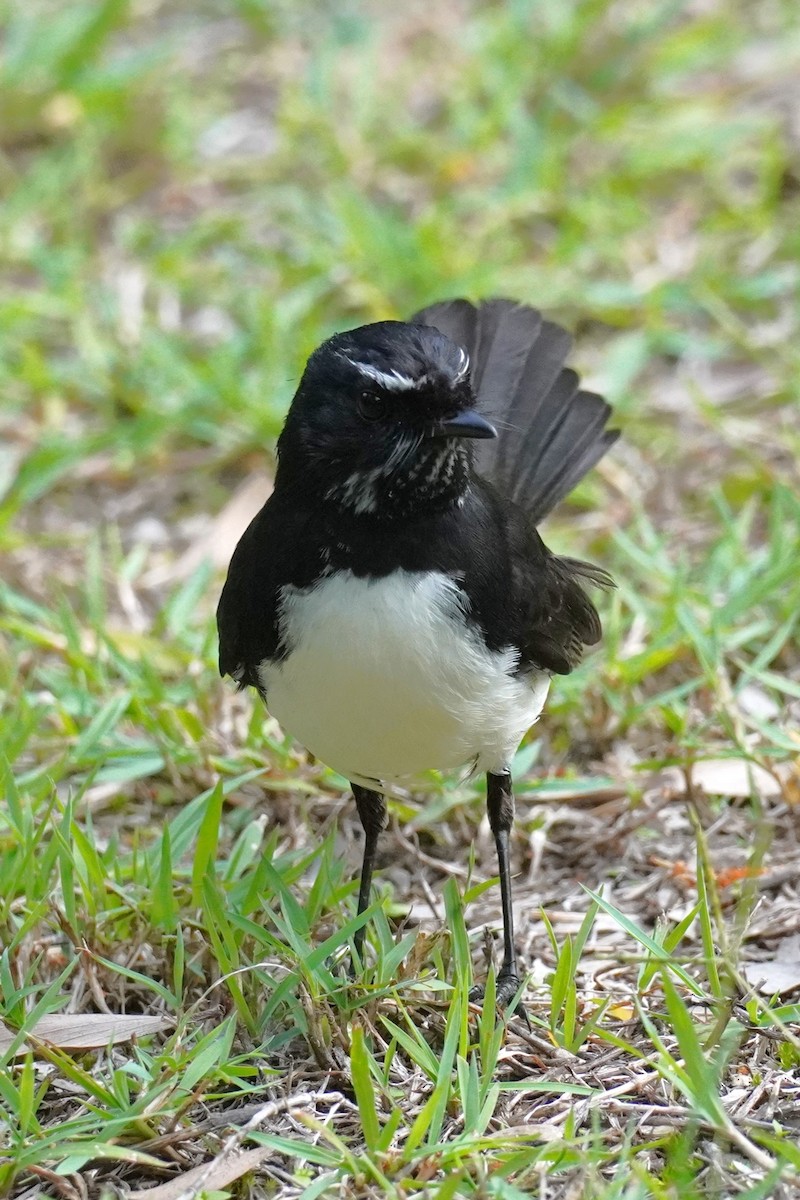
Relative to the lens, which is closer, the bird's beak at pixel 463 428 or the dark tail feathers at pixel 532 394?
the bird's beak at pixel 463 428

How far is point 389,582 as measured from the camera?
11.3ft

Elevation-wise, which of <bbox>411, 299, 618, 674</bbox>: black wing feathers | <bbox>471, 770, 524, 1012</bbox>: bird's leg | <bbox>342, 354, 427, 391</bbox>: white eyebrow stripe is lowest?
<bbox>471, 770, 524, 1012</bbox>: bird's leg

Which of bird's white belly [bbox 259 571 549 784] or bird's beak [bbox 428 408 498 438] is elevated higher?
bird's beak [bbox 428 408 498 438]

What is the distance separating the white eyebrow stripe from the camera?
344 cm

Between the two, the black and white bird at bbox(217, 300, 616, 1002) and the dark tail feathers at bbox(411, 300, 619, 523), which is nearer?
the black and white bird at bbox(217, 300, 616, 1002)

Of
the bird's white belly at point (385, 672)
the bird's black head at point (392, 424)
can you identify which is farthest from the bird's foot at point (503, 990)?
the bird's black head at point (392, 424)

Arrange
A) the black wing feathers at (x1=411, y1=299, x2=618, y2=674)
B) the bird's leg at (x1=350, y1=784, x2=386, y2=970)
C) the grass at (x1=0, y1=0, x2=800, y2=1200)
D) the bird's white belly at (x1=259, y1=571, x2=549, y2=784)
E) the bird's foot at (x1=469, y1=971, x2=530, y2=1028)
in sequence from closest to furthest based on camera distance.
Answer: the grass at (x1=0, y1=0, x2=800, y2=1200)
the bird's white belly at (x1=259, y1=571, x2=549, y2=784)
the bird's foot at (x1=469, y1=971, x2=530, y2=1028)
the bird's leg at (x1=350, y1=784, x2=386, y2=970)
the black wing feathers at (x1=411, y1=299, x2=618, y2=674)

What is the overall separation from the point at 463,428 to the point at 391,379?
0.19 metres

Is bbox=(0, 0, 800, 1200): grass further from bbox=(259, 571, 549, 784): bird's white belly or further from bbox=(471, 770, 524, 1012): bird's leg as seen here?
bbox=(259, 571, 549, 784): bird's white belly

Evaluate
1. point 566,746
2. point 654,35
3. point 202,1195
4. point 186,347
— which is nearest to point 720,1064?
point 202,1195

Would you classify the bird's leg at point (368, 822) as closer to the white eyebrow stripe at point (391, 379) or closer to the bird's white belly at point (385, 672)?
the bird's white belly at point (385, 672)

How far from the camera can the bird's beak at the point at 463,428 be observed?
3.41m

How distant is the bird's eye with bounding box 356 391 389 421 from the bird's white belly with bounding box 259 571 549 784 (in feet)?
1.17

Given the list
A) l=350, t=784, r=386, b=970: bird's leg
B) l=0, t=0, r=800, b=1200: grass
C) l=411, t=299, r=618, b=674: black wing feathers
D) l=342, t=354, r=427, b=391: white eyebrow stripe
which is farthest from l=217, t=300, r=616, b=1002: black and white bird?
l=411, t=299, r=618, b=674: black wing feathers
